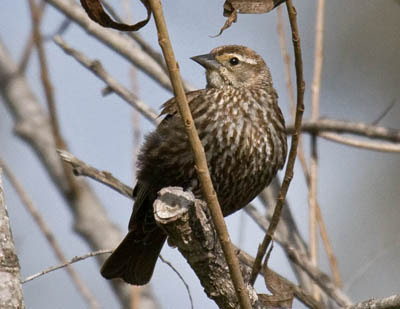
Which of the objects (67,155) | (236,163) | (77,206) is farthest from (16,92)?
(236,163)

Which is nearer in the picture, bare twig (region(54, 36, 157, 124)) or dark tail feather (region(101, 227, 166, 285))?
dark tail feather (region(101, 227, 166, 285))

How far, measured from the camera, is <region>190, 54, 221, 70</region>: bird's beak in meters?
3.93

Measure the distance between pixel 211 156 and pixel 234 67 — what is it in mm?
630

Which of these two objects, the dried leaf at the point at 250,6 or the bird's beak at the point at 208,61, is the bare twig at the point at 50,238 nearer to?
the bird's beak at the point at 208,61

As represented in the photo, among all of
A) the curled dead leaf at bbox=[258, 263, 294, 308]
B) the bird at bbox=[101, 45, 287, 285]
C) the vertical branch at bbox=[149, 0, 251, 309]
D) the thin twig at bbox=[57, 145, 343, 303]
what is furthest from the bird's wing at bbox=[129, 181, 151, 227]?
the vertical branch at bbox=[149, 0, 251, 309]

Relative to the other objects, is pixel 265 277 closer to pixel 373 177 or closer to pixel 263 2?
pixel 263 2

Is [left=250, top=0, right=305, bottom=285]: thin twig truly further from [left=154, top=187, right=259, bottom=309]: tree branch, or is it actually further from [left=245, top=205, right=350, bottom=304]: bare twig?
[left=245, top=205, right=350, bottom=304]: bare twig

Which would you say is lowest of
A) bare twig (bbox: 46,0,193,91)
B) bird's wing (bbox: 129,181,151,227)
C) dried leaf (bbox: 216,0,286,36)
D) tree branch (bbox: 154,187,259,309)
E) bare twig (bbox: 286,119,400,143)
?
tree branch (bbox: 154,187,259,309)

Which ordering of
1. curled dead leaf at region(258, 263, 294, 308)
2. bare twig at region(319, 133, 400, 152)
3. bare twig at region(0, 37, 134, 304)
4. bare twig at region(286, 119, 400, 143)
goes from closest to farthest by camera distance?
curled dead leaf at region(258, 263, 294, 308), bare twig at region(319, 133, 400, 152), bare twig at region(286, 119, 400, 143), bare twig at region(0, 37, 134, 304)

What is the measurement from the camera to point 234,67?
3994 millimetres

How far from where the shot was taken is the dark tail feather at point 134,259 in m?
3.71

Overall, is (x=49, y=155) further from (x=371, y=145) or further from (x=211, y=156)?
(x=371, y=145)

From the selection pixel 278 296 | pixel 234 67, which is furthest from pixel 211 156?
pixel 278 296

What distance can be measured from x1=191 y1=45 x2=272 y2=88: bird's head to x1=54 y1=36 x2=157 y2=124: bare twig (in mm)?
385
